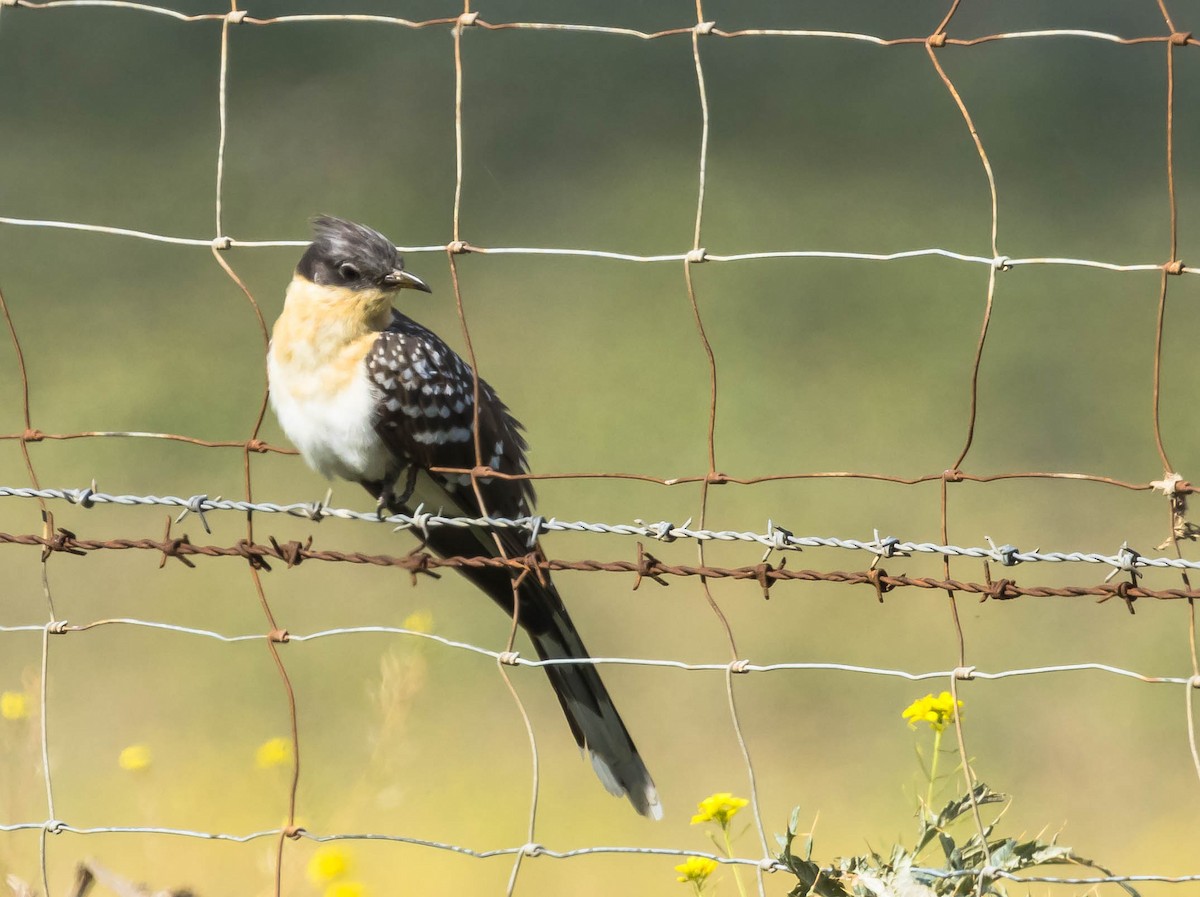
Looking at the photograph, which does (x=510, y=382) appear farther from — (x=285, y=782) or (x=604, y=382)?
(x=285, y=782)

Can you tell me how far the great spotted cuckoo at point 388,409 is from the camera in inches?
129

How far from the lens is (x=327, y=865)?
9.55 feet

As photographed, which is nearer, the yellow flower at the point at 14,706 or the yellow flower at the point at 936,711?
the yellow flower at the point at 936,711

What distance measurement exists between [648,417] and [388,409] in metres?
5.22

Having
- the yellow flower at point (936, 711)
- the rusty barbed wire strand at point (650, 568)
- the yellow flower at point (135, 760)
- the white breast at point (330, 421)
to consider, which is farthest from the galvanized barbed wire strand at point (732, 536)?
the yellow flower at point (135, 760)

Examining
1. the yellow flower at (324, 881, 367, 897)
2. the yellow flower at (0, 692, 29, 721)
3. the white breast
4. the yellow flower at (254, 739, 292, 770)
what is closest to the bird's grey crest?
the white breast

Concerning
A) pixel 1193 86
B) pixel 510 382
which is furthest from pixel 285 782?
pixel 1193 86

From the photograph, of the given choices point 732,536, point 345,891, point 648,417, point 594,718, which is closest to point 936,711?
point 732,536

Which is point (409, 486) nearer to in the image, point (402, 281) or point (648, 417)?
point (402, 281)

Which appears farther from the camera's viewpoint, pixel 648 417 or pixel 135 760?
pixel 648 417

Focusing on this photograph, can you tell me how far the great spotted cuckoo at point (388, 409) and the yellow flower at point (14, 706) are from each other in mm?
759

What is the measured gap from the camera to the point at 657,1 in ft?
28.5

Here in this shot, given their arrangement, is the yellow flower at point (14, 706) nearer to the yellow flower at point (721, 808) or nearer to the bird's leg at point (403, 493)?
the bird's leg at point (403, 493)

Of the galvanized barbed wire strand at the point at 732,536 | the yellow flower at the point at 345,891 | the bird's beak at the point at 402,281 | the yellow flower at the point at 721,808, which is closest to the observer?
the galvanized barbed wire strand at the point at 732,536
